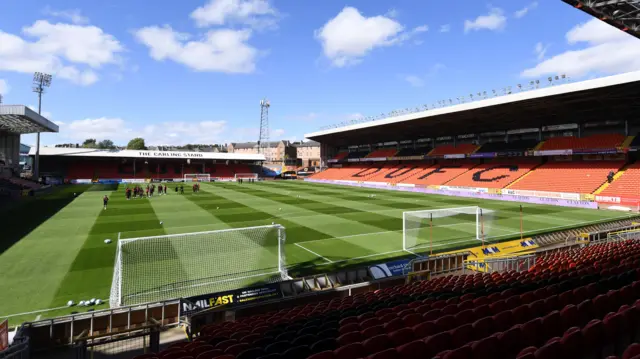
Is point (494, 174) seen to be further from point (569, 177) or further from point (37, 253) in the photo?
point (37, 253)

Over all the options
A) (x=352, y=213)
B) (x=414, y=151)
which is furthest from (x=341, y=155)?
(x=352, y=213)

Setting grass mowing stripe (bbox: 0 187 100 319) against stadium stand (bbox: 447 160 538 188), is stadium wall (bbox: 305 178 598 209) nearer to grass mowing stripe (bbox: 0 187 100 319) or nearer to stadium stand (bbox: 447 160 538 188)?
stadium stand (bbox: 447 160 538 188)

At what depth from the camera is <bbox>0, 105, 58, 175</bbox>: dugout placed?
28031 mm

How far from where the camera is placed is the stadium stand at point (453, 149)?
171 ft

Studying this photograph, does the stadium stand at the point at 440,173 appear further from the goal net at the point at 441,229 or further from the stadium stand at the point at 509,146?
→ the goal net at the point at 441,229

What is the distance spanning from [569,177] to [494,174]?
366 inches

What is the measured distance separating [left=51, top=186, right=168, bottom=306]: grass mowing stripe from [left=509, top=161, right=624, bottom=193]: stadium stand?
38.1 meters

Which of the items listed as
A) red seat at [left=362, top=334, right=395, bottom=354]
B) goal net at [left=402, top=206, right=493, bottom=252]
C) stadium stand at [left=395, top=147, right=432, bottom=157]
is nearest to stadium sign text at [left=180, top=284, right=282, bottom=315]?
red seat at [left=362, top=334, right=395, bottom=354]

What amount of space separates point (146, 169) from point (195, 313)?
73548 millimetres

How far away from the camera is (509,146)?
46.6 m

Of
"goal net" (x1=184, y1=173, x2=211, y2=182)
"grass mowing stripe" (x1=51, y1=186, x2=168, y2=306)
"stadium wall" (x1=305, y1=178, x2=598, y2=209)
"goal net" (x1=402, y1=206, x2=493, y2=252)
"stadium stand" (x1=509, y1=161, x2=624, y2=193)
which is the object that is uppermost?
"stadium stand" (x1=509, y1=161, x2=624, y2=193)

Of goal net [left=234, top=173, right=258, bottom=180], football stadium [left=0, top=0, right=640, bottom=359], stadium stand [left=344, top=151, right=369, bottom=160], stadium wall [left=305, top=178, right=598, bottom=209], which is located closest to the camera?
football stadium [left=0, top=0, right=640, bottom=359]

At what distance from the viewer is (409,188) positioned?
168ft

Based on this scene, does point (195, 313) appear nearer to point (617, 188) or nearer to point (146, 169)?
point (617, 188)
